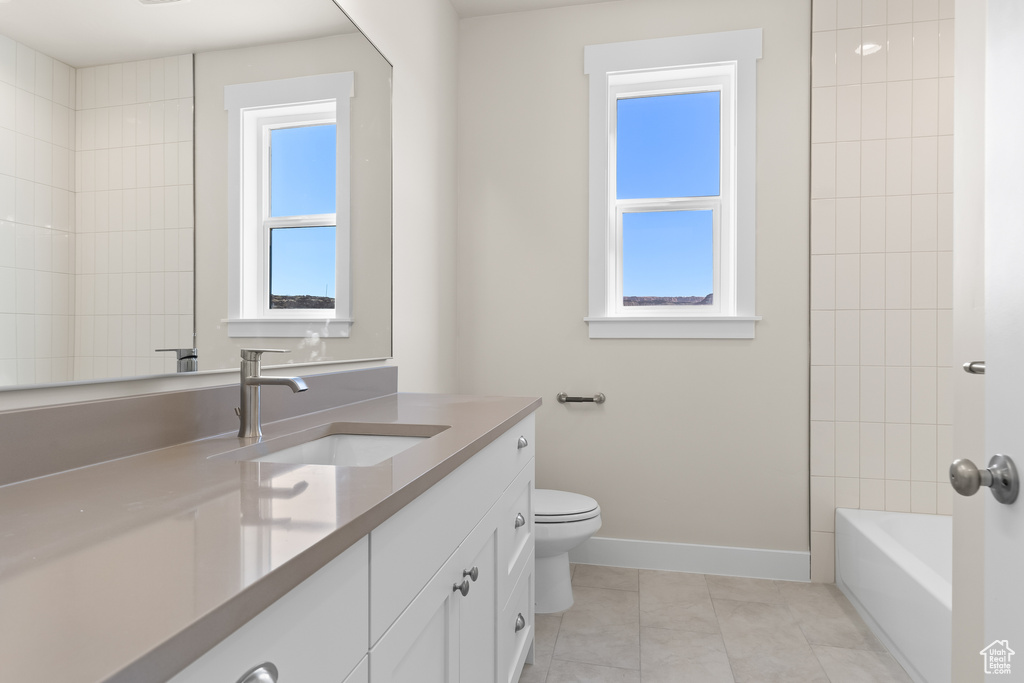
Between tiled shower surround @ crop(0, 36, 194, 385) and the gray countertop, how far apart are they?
0.66 feet

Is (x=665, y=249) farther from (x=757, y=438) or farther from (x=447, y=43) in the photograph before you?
(x=447, y=43)

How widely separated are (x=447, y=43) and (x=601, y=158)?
0.87 meters

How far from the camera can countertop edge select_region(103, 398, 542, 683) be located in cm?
38

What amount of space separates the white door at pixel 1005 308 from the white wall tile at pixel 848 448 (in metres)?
1.92

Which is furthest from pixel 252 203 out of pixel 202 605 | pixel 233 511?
pixel 202 605

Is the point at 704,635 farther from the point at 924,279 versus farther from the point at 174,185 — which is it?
the point at 174,185

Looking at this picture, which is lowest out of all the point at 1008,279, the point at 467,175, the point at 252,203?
the point at 1008,279

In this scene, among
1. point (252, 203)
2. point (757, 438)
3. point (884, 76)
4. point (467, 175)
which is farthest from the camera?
point (467, 175)

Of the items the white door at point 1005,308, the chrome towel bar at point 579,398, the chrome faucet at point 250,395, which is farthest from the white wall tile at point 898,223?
the chrome faucet at point 250,395

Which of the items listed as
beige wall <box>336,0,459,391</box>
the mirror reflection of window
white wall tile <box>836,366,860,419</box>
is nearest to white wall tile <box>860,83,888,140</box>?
white wall tile <box>836,366,860,419</box>

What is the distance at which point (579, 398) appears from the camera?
2695 mm

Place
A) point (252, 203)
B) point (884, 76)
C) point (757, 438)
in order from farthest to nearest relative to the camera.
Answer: point (757, 438) < point (884, 76) < point (252, 203)

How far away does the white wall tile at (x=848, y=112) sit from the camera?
2410 mm

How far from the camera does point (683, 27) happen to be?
8.44 feet
